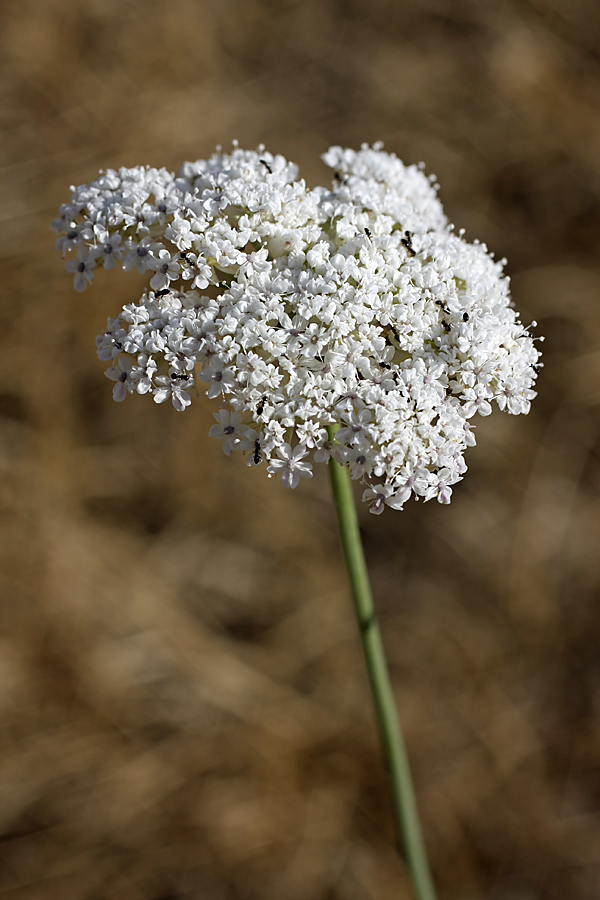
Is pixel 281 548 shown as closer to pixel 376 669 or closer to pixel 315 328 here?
pixel 376 669

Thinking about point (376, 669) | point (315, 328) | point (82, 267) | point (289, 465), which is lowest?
point (376, 669)

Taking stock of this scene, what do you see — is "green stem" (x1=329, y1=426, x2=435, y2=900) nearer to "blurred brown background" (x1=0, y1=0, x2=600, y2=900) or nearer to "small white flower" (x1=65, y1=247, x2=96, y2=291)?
"small white flower" (x1=65, y1=247, x2=96, y2=291)

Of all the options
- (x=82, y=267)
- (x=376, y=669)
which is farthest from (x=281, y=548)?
(x=82, y=267)

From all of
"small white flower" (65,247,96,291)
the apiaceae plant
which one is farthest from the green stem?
"small white flower" (65,247,96,291)

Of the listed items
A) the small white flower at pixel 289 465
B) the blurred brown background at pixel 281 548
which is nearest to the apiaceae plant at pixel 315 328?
the small white flower at pixel 289 465

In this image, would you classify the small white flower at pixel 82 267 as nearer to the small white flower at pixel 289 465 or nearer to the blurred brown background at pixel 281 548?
the small white flower at pixel 289 465

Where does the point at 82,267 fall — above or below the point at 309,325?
above

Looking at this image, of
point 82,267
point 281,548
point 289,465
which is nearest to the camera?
point 289,465
